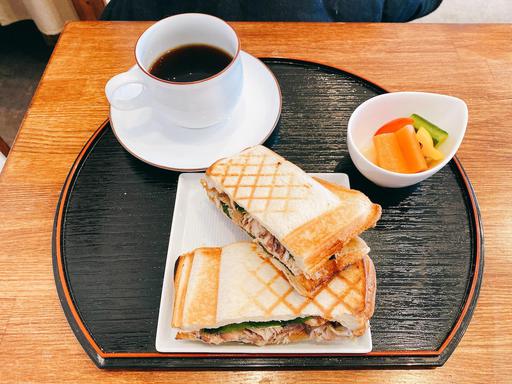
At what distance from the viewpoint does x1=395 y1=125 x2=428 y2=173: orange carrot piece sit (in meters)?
1.19

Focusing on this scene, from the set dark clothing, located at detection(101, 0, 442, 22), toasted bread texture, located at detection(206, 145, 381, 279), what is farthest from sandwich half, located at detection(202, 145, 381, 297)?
dark clothing, located at detection(101, 0, 442, 22)

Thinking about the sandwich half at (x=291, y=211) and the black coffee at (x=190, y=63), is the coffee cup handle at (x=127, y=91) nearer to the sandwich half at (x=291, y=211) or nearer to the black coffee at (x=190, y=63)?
the black coffee at (x=190, y=63)

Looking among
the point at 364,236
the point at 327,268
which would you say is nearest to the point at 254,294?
the point at 327,268

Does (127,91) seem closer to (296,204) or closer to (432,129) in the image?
(296,204)

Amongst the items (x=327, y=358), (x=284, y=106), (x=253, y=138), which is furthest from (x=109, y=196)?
(x=327, y=358)

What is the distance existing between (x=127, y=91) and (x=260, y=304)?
0.78 meters

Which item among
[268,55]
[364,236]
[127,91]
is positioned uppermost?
[127,91]

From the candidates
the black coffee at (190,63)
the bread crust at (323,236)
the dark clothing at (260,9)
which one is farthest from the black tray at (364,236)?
the dark clothing at (260,9)

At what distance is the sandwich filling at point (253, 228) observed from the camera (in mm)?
1073

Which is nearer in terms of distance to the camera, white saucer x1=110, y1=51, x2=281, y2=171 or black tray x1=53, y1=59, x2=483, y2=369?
black tray x1=53, y1=59, x2=483, y2=369

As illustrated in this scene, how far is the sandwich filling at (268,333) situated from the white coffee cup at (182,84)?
2.00ft

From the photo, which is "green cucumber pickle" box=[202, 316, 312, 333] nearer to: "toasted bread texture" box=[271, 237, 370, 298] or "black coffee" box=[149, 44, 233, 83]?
"toasted bread texture" box=[271, 237, 370, 298]

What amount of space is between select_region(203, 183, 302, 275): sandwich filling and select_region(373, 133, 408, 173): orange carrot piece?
41cm

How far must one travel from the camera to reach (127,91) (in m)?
1.30
